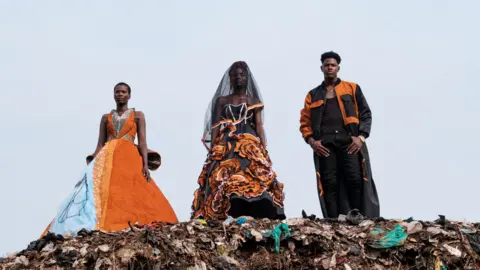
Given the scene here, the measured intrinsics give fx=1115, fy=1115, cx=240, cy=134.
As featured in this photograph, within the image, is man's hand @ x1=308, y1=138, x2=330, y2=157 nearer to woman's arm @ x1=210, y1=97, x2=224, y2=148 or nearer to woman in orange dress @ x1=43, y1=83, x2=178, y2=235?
woman's arm @ x1=210, y1=97, x2=224, y2=148

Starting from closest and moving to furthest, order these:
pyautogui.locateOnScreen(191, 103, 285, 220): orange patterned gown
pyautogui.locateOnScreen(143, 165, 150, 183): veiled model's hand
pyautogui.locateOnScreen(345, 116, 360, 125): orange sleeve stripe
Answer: pyautogui.locateOnScreen(345, 116, 360, 125): orange sleeve stripe < pyautogui.locateOnScreen(191, 103, 285, 220): orange patterned gown < pyautogui.locateOnScreen(143, 165, 150, 183): veiled model's hand

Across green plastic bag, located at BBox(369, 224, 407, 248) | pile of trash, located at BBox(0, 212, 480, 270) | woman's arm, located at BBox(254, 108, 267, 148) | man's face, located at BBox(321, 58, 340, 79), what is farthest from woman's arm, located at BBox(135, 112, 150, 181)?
green plastic bag, located at BBox(369, 224, 407, 248)

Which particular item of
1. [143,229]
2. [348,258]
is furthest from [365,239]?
[143,229]

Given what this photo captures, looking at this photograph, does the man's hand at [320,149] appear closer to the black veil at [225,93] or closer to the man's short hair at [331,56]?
the man's short hair at [331,56]

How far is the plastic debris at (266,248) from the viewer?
1057 cm

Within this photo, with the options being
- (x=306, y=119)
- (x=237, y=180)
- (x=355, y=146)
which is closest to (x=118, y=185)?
(x=237, y=180)

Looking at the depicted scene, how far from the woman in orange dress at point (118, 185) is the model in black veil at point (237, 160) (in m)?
0.67

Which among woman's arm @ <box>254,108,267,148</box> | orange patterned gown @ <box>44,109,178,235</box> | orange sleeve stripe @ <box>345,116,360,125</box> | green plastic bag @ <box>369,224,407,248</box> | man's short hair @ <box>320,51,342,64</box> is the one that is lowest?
green plastic bag @ <box>369,224,407,248</box>

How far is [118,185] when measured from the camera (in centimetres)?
1338

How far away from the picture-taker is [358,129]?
13.2 meters

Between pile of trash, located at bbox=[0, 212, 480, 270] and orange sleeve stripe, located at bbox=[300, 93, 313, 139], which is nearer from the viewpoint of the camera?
pile of trash, located at bbox=[0, 212, 480, 270]

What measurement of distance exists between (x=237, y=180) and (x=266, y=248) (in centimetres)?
291

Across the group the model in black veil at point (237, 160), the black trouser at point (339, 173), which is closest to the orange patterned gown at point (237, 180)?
the model in black veil at point (237, 160)

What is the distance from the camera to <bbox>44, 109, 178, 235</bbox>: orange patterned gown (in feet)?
42.0
